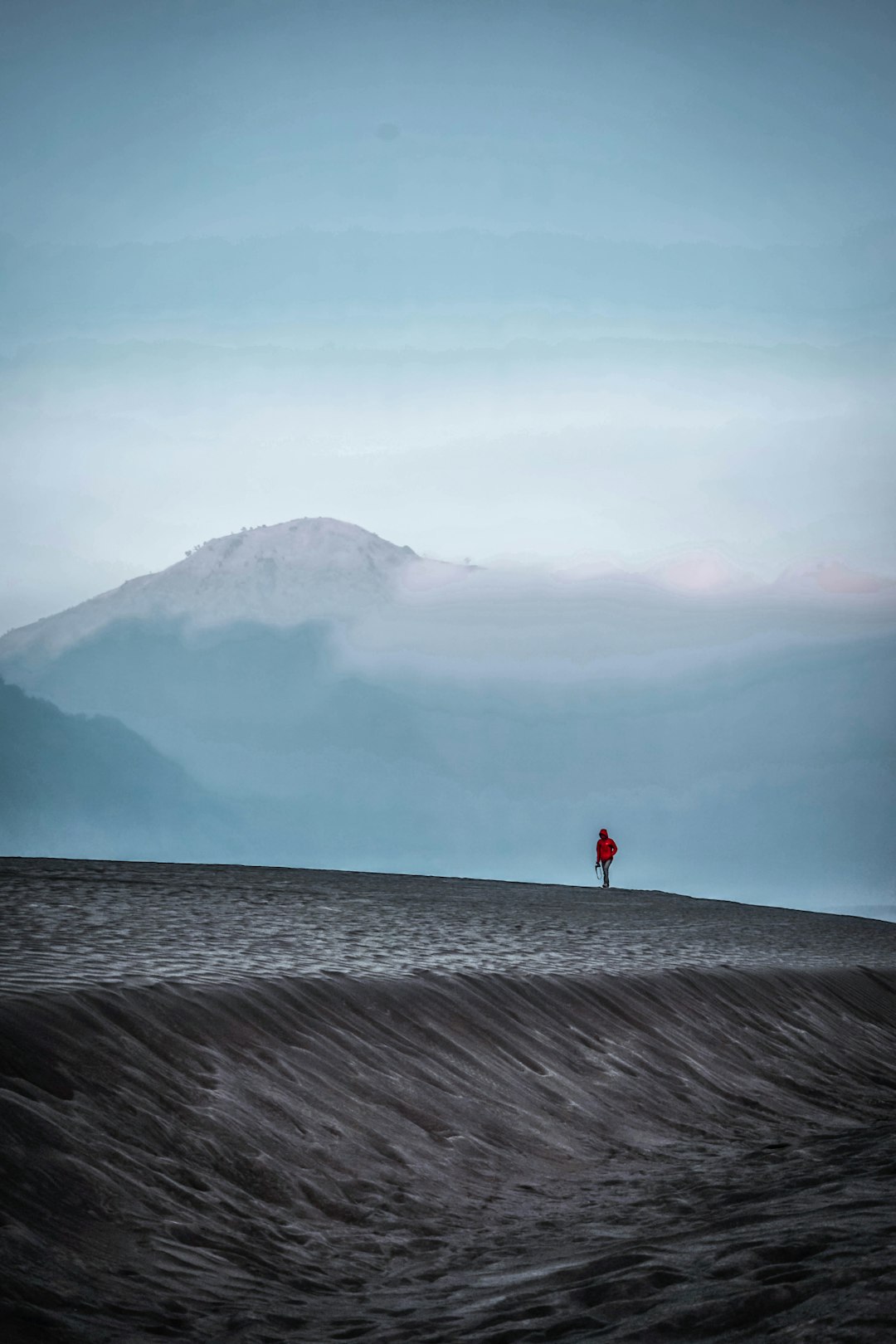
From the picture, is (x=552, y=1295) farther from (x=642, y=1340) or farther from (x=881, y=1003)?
(x=881, y=1003)

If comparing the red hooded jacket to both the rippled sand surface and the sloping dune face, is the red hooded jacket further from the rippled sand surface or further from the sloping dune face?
the sloping dune face

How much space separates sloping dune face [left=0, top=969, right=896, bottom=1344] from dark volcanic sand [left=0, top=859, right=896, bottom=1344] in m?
0.02

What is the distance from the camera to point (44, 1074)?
535cm

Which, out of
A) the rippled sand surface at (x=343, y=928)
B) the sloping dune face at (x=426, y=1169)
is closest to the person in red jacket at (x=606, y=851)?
the rippled sand surface at (x=343, y=928)

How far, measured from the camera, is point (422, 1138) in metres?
6.55

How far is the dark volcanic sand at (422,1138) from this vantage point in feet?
13.3

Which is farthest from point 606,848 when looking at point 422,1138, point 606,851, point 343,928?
point 422,1138

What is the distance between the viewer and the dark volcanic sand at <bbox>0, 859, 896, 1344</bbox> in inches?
160

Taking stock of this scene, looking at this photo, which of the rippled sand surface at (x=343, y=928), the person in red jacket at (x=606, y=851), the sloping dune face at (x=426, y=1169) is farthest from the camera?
the person in red jacket at (x=606, y=851)

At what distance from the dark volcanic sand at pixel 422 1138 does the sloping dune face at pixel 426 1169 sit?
0.06 ft

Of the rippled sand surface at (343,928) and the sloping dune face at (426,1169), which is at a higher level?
the rippled sand surface at (343,928)

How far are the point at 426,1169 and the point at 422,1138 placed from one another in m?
0.30

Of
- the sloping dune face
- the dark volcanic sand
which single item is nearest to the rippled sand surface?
the dark volcanic sand

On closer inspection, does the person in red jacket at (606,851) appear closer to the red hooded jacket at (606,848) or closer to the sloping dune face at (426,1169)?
the red hooded jacket at (606,848)
